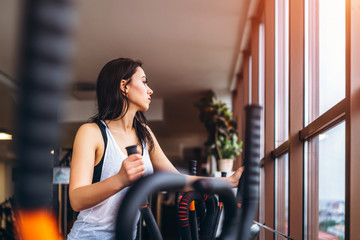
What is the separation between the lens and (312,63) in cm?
277

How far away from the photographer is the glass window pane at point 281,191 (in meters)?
3.50

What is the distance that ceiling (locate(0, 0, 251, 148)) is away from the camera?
15.5ft

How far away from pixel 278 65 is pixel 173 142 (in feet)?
41.1

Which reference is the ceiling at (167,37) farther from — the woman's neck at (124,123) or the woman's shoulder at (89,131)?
the woman's shoulder at (89,131)

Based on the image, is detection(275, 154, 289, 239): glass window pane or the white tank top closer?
the white tank top

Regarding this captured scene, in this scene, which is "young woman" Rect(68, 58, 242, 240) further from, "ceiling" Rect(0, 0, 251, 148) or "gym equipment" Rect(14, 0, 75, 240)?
"ceiling" Rect(0, 0, 251, 148)

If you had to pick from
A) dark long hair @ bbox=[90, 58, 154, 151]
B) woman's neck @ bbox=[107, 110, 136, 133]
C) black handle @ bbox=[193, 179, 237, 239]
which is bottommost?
black handle @ bbox=[193, 179, 237, 239]

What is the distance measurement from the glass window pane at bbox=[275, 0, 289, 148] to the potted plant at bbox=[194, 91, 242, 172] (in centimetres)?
117

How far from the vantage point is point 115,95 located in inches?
53.4

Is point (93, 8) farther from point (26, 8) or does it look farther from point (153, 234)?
point (26, 8)

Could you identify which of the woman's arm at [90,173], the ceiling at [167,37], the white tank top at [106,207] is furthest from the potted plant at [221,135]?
the woman's arm at [90,173]

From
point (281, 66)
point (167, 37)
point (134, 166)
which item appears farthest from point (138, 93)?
point (167, 37)

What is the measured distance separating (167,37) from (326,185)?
3.96 meters

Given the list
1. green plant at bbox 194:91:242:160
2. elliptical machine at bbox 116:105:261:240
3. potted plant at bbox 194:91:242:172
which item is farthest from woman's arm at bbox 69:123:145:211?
green plant at bbox 194:91:242:160
